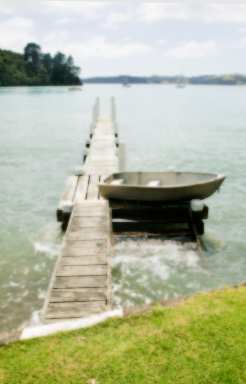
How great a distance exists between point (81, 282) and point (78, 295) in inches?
21.1

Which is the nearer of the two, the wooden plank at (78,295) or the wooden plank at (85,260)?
the wooden plank at (78,295)

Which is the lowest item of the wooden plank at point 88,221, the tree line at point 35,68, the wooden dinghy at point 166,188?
the wooden plank at point 88,221

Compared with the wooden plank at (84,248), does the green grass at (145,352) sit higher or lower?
higher

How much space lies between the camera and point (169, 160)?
30.6m

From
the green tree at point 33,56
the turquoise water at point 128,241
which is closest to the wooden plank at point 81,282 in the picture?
the turquoise water at point 128,241

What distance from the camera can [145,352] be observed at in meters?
5.46

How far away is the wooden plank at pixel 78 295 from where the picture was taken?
802cm

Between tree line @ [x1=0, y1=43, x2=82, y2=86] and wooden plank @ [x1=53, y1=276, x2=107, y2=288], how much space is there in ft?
540

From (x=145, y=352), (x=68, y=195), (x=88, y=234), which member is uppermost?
(x=145, y=352)

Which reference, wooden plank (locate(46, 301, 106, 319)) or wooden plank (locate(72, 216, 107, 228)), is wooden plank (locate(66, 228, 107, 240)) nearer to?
wooden plank (locate(72, 216, 107, 228))

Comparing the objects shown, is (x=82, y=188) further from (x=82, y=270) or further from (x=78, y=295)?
(x=78, y=295)

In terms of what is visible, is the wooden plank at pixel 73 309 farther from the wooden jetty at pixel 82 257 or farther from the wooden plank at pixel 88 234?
the wooden plank at pixel 88 234

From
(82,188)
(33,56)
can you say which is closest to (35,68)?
(33,56)

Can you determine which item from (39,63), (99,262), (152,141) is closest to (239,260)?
(99,262)
